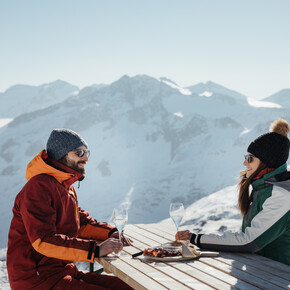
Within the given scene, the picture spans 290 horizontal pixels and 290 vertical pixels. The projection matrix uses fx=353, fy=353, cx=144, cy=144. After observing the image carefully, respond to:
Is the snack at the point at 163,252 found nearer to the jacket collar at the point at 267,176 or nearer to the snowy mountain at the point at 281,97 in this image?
the jacket collar at the point at 267,176

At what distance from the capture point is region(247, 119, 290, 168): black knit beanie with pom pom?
336 centimetres

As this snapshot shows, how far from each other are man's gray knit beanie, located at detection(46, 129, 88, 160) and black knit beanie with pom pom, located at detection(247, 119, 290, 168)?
1.75 m

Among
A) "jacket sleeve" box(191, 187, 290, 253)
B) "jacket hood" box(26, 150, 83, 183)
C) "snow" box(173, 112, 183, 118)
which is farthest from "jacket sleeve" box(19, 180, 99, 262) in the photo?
"snow" box(173, 112, 183, 118)

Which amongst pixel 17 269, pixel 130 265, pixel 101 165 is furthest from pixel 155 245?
pixel 101 165

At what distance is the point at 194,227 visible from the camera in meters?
10.9

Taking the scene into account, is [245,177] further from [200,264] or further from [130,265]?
[130,265]

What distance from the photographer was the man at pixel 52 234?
115 inches

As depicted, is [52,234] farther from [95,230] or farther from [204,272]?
[204,272]

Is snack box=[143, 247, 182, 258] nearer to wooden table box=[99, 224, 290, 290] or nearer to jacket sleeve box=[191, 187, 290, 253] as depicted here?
wooden table box=[99, 224, 290, 290]

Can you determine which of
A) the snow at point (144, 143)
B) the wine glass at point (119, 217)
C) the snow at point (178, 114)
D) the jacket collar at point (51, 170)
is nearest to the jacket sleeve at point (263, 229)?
the wine glass at point (119, 217)

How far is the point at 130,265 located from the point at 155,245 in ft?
2.29

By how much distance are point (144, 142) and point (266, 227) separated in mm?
113806

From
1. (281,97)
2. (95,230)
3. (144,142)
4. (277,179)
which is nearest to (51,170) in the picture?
(95,230)

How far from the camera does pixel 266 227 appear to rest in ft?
9.92
